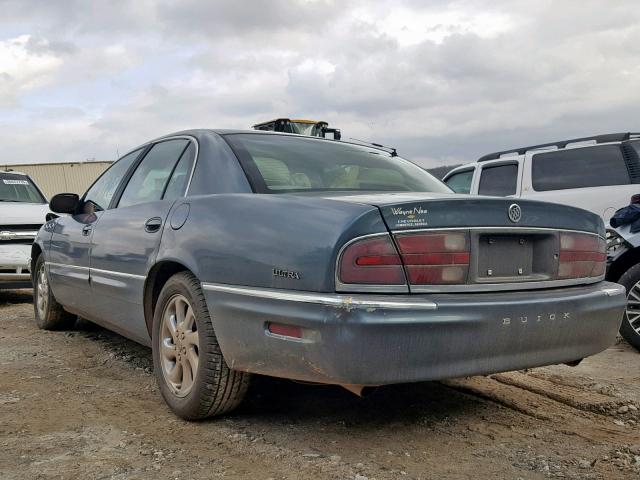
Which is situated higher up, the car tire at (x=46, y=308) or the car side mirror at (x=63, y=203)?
the car side mirror at (x=63, y=203)

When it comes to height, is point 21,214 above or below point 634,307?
above

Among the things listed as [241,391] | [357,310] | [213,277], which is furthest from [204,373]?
[357,310]

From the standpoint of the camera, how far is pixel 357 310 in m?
2.42

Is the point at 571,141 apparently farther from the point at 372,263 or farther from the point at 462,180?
the point at 372,263

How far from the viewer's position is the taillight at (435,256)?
8.39 feet

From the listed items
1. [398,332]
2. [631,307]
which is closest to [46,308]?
[398,332]

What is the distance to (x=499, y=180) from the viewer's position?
7.67 m

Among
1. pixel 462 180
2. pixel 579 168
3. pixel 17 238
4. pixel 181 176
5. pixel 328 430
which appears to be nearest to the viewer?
pixel 328 430

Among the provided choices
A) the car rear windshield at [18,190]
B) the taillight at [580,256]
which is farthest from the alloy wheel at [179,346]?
the car rear windshield at [18,190]

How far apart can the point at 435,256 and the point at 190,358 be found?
52.6 inches

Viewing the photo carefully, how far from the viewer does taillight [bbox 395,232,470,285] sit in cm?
256

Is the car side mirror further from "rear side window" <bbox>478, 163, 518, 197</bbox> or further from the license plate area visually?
"rear side window" <bbox>478, 163, 518, 197</bbox>

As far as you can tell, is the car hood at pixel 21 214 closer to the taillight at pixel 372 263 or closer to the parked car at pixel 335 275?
the parked car at pixel 335 275

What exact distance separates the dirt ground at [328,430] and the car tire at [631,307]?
2.56ft
